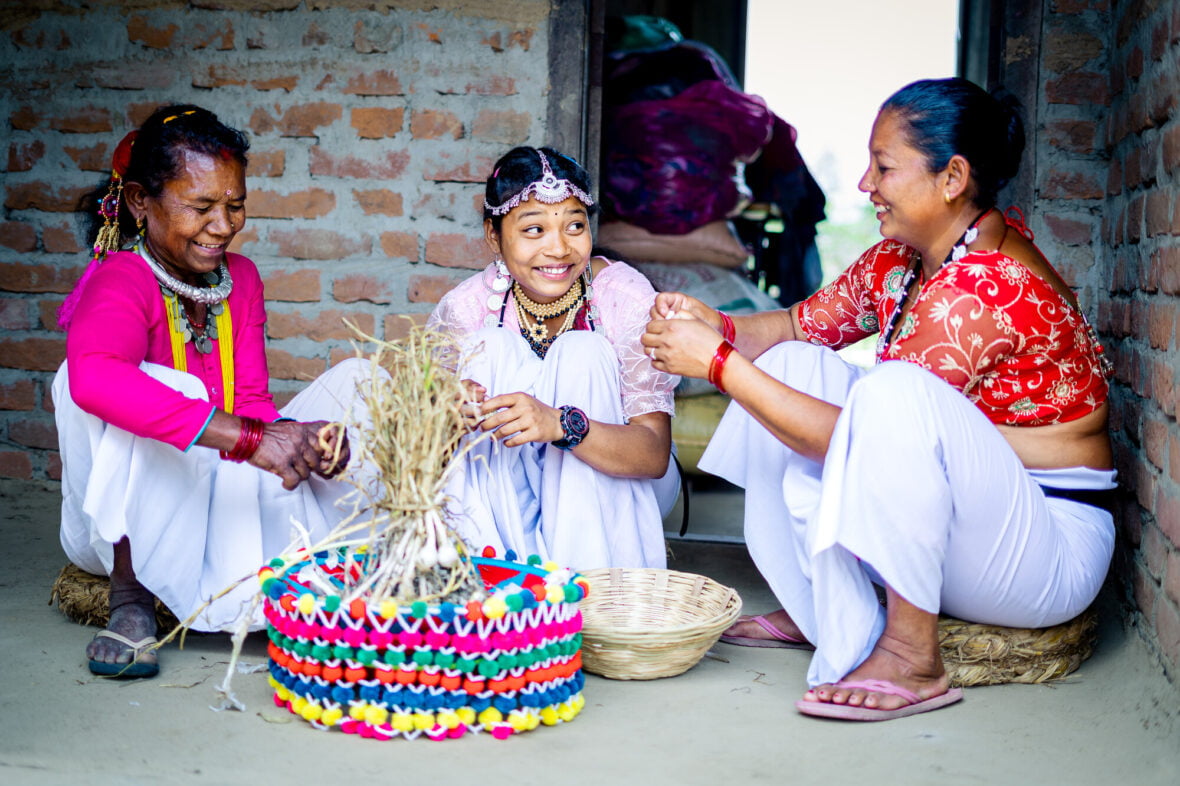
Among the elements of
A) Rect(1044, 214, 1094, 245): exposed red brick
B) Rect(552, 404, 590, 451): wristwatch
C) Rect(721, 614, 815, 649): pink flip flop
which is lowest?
Rect(721, 614, 815, 649): pink flip flop

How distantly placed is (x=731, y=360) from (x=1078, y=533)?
2.78ft

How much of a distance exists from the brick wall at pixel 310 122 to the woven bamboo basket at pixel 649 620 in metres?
1.46

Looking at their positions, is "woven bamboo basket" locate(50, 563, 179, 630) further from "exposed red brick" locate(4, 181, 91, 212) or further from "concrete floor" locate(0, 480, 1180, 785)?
"exposed red brick" locate(4, 181, 91, 212)

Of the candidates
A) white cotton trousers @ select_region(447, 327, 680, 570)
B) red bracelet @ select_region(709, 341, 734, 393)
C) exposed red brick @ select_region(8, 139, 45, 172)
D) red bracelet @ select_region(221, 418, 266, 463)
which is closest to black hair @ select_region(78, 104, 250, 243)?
red bracelet @ select_region(221, 418, 266, 463)

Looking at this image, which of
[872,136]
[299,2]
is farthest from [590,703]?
[299,2]

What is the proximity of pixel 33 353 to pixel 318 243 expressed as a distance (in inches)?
45.6

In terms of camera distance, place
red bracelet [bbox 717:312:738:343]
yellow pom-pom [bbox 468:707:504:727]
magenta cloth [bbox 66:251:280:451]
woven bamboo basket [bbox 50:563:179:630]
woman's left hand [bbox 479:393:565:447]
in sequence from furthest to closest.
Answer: red bracelet [bbox 717:312:738:343], woven bamboo basket [bbox 50:563:179:630], woman's left hand [bbox 479:393:565:447], magenta cloth [bbox 66:251:280:451], yellow pom-pom [bbox 468:707:504:727]

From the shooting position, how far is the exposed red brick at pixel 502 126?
12.4ft

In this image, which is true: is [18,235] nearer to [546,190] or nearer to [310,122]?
[310,122]

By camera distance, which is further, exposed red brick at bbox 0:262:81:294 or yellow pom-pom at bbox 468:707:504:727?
exposed red brick at bbox 0:262:81:294

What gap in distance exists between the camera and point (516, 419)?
266 centimetres

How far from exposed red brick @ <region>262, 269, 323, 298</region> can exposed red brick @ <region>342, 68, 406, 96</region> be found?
637 mm

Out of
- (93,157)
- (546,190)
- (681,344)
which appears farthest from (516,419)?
(93,157)

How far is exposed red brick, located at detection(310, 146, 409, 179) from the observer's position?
3.86 m
